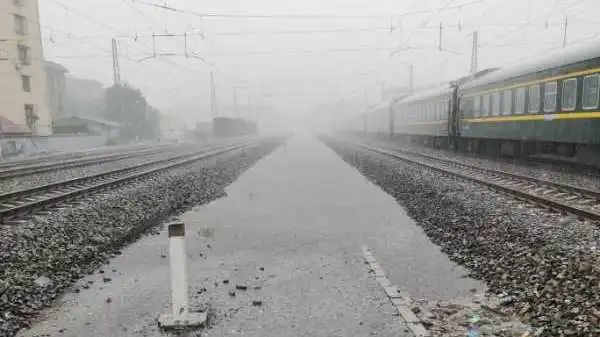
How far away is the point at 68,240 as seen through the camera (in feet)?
23.5

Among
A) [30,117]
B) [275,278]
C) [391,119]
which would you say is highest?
[30,117]

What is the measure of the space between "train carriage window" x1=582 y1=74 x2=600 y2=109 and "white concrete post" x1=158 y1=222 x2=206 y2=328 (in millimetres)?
12456

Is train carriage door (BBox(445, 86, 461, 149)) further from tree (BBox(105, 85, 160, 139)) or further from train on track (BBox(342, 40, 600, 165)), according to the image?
tree (BBox(105, 85, 160, 139))

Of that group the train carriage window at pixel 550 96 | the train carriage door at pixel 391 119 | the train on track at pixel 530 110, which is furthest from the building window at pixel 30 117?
the train carriage window at pixel 550 96

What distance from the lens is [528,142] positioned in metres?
18.0

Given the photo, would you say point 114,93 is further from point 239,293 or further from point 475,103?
point 239,293

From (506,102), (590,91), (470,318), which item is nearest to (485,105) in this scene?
(506,102)


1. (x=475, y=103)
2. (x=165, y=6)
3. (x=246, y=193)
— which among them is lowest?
(x=246, y=193)

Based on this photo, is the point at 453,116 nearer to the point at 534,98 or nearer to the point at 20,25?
the point at 534,98

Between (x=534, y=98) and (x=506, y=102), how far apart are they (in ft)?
7.25

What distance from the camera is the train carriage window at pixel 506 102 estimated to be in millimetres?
17484

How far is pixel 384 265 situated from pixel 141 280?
335cm

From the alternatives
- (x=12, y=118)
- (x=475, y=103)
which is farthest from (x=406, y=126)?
(x=12, y=118)

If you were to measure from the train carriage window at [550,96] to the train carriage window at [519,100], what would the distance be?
1.58 metres
